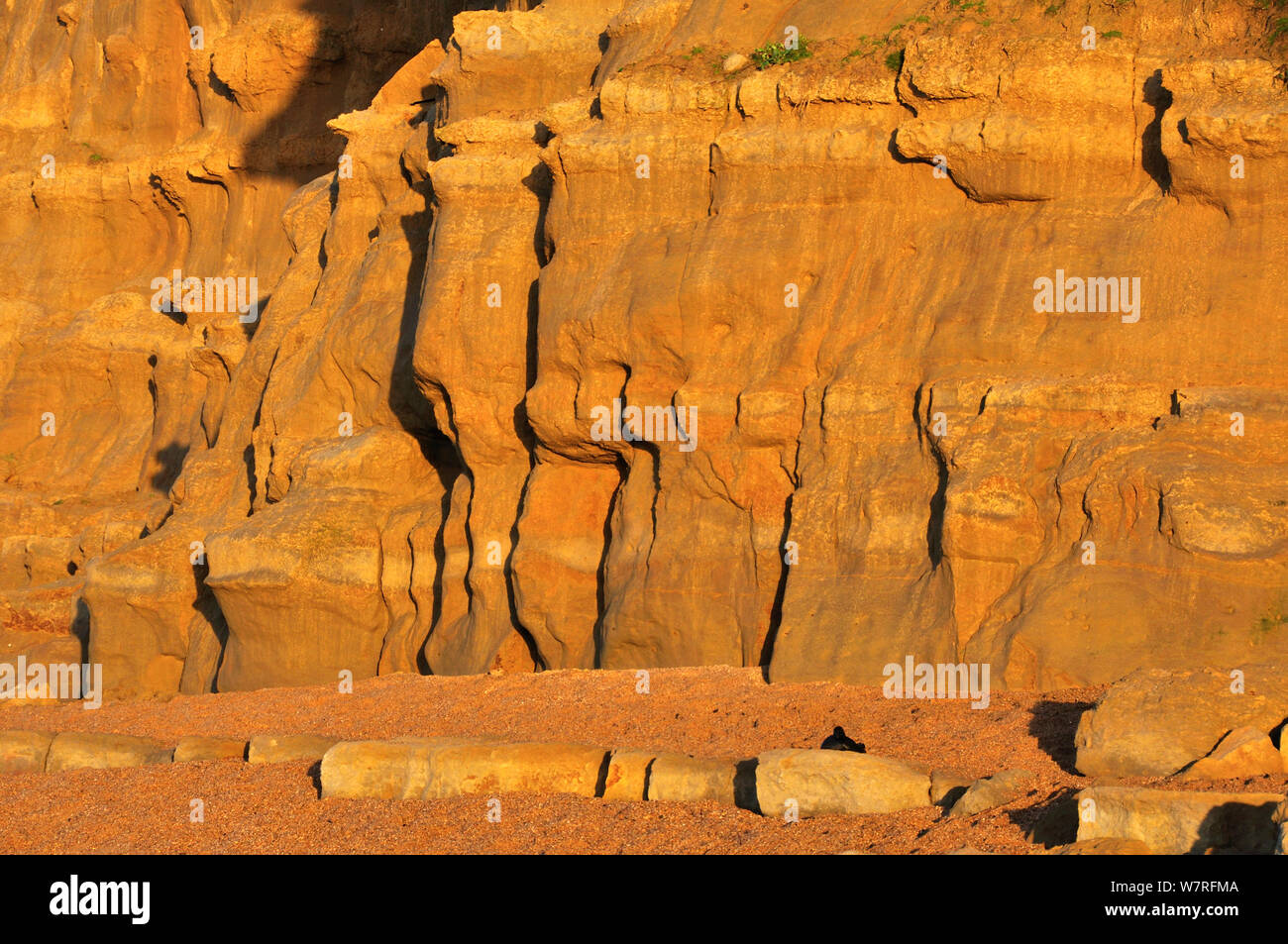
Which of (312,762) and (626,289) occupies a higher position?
(626,289)

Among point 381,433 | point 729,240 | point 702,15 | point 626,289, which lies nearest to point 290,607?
point 381,433

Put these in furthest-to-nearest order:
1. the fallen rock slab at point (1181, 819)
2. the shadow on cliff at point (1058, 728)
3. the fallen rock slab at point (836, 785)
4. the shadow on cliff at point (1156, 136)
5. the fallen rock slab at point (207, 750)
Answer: the shadow on cliff at point (1156, 136)
the fallen rock slab at point (207, 750)
the shadow on cliff at point (1058, 728)
the fallen rock slab at point (836, 785)
the fallen rock slab at point (1181, 819)

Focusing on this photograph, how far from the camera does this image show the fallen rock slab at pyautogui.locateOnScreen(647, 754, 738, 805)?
9.75 meters

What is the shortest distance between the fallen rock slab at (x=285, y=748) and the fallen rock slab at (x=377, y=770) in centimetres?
132

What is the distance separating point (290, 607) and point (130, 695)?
3596mm

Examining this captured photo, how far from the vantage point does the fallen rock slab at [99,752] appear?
12.9 meters

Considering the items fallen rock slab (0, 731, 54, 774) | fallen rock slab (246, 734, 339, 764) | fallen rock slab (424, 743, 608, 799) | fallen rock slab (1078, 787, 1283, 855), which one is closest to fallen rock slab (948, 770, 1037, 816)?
fallen rock slab (1078, 787, 1283, 855)

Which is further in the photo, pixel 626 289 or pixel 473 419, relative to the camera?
pixel 473 419

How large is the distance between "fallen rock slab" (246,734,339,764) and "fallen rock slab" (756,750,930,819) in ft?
13.5

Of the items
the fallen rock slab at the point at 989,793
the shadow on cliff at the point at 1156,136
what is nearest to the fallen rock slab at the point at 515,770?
the fallen rock slab at the point at 989,793

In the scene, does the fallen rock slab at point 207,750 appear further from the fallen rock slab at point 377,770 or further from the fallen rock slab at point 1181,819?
the fallen rock slab at point 1181,819

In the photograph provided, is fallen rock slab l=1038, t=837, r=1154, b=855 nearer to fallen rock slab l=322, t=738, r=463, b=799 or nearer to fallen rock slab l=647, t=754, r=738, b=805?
fallen rock slab l=647, t=754, r=738, b=805

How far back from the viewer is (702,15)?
57.2ft

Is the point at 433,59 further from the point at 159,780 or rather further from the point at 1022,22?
the point at 159,780
